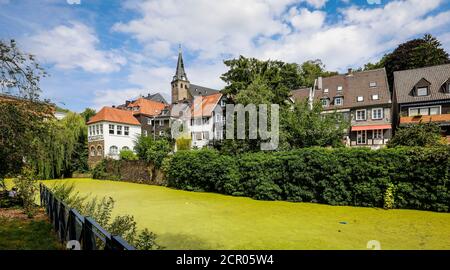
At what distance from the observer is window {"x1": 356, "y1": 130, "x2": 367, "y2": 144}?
100 feet

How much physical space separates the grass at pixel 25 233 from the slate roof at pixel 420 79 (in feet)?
105

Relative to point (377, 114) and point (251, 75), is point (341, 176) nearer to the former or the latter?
point (251, 75)

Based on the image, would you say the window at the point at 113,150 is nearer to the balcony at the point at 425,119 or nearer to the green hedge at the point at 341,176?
the green hedge at the point at 341,176

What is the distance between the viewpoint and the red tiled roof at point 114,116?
35.7m

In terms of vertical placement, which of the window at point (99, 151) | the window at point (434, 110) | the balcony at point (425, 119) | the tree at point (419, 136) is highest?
the window at point (434, 110)

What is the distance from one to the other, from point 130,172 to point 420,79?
105ft

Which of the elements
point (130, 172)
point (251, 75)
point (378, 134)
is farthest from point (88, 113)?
point (378, 134)

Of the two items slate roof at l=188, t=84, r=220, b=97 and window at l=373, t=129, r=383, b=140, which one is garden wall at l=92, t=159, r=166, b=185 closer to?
window at l=373, t=129, r=383, b=140

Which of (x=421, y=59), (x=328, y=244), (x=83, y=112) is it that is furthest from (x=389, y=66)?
(x=83, y=112)

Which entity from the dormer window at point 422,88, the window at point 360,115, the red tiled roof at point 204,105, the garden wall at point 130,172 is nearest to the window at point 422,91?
the dormer window at point 422,88

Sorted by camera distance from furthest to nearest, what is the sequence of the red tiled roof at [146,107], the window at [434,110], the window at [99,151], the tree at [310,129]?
1. the red tiled roof at [146,107]
2. the window at [99,151]
3. the window at [434,110]
4. the tree at [310,129]

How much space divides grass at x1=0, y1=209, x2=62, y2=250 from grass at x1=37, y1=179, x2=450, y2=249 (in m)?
2.70

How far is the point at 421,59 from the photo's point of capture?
36.7 meters

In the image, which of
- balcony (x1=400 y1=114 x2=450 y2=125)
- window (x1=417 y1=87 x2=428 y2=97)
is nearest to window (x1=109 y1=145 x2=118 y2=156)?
balcony (x1=400 y1=114 x2=450 y2=125)
